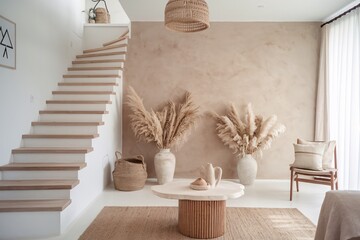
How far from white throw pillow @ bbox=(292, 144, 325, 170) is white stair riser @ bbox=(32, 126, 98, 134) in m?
2.86

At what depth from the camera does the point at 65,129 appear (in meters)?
3.84

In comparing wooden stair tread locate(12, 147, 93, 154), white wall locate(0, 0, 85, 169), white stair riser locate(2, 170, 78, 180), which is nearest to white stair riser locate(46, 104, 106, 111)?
white wall locate(0, 0, 85, 169)

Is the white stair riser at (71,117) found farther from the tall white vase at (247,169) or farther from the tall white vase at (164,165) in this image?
the tall white vase at (247,169)

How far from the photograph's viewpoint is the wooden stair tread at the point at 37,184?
9.26 feet

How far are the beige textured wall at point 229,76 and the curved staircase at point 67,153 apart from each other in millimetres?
549

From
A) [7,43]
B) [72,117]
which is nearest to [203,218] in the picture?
[72,117]

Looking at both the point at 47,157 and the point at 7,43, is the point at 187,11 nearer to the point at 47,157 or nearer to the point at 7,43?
the point at 7,43

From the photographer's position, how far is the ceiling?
13.2ft

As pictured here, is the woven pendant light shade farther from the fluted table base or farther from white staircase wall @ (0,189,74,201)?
white staircase wall @ (0,189,74,201)

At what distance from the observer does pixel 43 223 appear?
8.58 ft

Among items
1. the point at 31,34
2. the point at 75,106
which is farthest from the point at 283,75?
the point at 31,34

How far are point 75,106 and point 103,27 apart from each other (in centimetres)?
211

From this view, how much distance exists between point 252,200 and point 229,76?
2.21m

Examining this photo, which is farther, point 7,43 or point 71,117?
point 71,117
